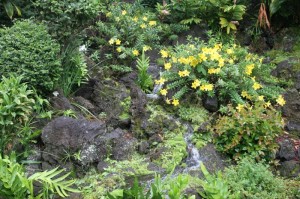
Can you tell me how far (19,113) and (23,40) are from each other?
1038 millimetres

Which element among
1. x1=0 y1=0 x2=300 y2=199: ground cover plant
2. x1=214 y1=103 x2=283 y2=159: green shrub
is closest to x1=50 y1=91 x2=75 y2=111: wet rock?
x1=0 y1=0 x2=300 y2=199: ground cover plant

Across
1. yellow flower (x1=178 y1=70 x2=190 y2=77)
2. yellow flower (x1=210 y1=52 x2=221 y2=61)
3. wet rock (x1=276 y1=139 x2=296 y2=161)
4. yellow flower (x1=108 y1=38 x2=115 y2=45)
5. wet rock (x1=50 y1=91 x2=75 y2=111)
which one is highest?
yellow flower (x1=210 y1=52 x2=221 y2=61)

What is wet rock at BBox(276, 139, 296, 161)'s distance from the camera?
17.0ft

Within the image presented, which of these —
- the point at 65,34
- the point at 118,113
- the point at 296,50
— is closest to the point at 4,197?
the point at 118,113

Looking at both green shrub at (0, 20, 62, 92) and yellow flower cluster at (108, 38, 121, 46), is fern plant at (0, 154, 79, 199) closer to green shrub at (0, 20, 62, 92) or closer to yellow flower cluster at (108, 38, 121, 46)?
green shrub at (0, 20, 62, 92)

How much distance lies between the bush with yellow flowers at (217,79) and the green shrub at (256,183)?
116 centimetres

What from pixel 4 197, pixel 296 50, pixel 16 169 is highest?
pixel 296 50

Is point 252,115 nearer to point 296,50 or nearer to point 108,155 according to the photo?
point 108,155

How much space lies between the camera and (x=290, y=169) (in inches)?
198

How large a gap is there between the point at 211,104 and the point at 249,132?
32.6 inches

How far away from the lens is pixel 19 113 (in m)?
4.77

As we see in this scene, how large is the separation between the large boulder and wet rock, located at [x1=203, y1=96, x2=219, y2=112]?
4.35 feet

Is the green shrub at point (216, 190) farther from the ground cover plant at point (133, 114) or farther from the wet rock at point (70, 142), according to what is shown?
the wet rock at point (70, 142)

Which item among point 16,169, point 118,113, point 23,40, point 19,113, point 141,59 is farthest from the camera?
point 141,59
